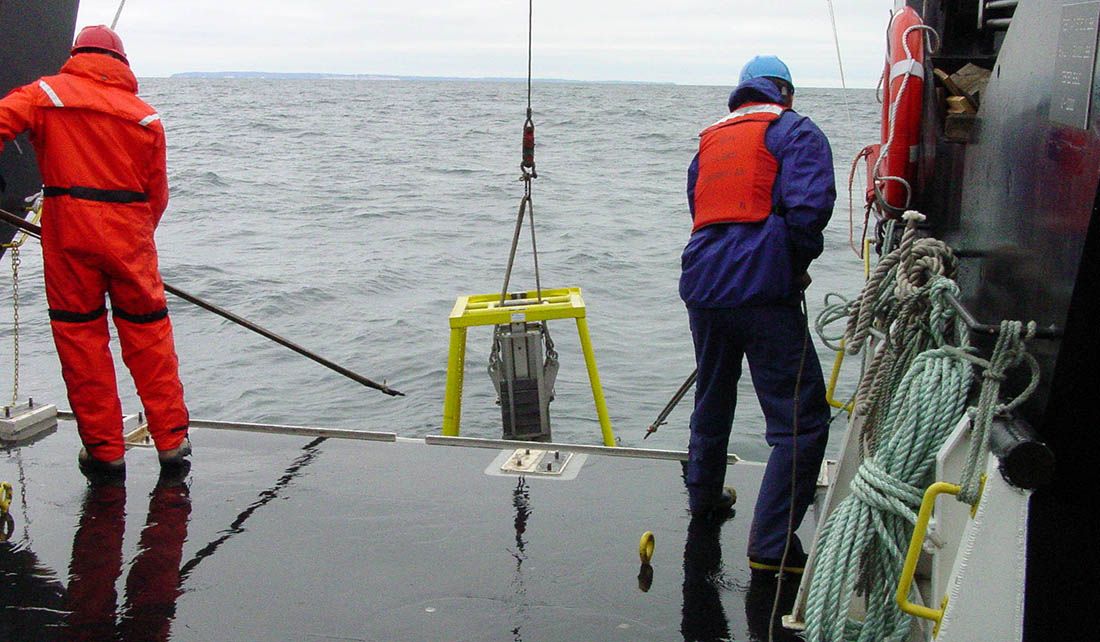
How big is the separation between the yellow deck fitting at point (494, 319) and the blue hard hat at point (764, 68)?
1.72m

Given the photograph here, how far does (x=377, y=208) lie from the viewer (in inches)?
770

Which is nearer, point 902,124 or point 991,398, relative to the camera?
point 991,398

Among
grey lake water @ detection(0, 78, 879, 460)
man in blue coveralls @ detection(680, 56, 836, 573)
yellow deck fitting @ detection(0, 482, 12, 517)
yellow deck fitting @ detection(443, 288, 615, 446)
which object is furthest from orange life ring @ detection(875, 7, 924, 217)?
yellow deck fitting @ detection(0, 482, 12, 517)

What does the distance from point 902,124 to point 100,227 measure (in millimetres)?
2889

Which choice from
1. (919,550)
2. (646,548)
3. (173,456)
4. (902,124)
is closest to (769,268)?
(902,124)

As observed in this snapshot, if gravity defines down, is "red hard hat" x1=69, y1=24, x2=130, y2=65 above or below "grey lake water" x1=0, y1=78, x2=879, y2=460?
above

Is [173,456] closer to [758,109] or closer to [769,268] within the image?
[769,268]

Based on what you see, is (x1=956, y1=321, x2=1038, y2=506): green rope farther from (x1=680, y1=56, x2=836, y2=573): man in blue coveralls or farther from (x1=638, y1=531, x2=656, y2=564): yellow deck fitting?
(x1=638, y1=531, x2=656, y2=564): yellow deck fitting

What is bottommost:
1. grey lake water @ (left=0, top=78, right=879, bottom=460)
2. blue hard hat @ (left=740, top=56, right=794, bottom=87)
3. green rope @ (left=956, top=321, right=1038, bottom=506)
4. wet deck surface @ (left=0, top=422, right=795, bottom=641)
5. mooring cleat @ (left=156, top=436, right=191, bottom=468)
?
grey lake water @ (left=0, top=78, right=879, bottom=460)

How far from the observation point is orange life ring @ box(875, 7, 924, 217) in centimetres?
335

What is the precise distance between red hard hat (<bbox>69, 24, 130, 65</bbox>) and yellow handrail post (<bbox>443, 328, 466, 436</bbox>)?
191cm

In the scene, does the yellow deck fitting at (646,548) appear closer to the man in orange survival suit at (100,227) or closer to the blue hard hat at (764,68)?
the blue hard hat at (764,68)

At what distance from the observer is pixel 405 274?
47.0 feet

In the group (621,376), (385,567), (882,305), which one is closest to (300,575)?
(385,567)
